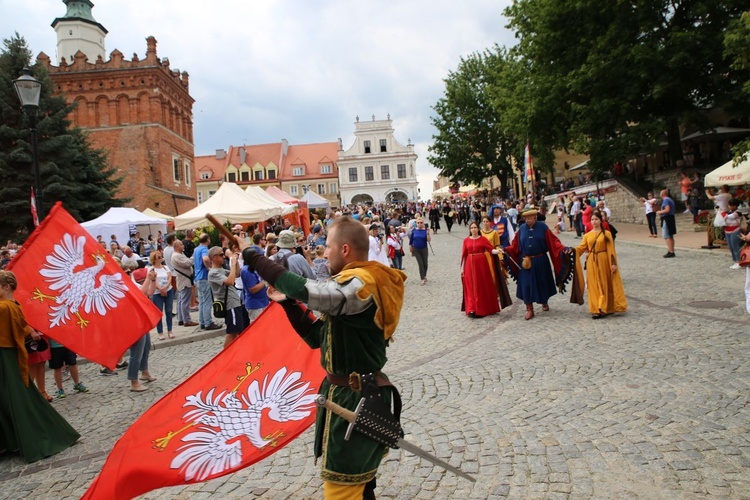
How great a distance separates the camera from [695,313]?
868 cm

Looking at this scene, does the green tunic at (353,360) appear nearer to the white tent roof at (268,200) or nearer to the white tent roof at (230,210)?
A: the white tent roof at (230,210)

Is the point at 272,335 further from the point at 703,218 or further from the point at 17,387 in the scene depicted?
the point at 703,218

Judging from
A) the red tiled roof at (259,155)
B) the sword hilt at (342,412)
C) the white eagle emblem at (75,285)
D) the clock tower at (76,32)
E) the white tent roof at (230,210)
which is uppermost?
the clock tower at (76,32)

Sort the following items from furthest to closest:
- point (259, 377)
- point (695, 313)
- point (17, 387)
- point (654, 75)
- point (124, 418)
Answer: point (654, 75)
point (695, 313)
point (124, 418)
point (17, 387)
point (259, 377)

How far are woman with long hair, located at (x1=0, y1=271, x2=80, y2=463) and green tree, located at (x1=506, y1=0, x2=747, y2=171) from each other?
2446cm

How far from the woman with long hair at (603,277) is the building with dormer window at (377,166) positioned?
75.0 m

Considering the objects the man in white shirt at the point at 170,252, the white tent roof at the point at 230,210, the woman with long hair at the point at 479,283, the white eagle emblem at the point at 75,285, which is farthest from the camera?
the white tent roof at the point at 230,210

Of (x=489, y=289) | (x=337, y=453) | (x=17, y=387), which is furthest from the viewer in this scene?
(x=489, y=289)

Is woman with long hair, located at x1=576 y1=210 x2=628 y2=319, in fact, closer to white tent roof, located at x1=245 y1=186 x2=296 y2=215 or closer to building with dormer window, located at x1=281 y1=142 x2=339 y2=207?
white tent roof, located at x1=245 y1=186 x2=296 y2=215

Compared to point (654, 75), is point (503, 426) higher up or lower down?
lower down

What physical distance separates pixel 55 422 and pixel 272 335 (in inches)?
127

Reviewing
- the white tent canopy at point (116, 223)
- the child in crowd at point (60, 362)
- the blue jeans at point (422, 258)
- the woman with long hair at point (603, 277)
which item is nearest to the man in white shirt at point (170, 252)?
the child in crowd at point (60, 362)

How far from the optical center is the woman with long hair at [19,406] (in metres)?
5.29

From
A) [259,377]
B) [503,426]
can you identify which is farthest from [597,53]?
[259,377]
